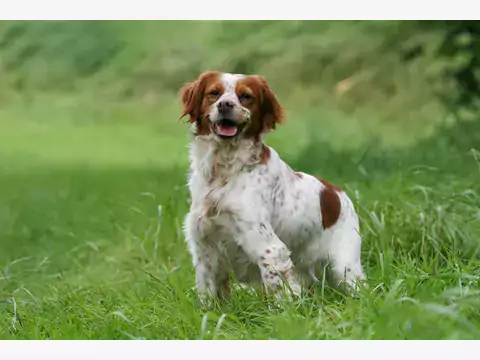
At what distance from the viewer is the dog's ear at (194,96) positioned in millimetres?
4254

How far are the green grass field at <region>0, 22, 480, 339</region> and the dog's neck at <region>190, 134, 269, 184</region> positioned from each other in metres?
0.57

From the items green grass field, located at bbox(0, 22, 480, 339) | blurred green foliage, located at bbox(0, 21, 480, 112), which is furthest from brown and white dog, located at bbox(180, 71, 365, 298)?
blurred green foliage, located at bbox(0, 21, 480, 112)

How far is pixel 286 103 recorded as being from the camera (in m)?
9.07

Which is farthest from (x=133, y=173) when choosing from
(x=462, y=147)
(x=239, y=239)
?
(x=239, y=239)

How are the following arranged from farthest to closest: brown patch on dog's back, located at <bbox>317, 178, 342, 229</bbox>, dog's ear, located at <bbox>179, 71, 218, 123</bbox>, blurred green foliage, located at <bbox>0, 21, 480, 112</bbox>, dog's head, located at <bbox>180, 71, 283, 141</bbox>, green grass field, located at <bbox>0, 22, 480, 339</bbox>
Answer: blurred green foliage, located at <bbox>0, 21, 480, 112</bbox> < brown patch on dog's back, located at <bbox>317, 178, 342, 229</bbox> < dog's ear, located at <bbox>179, 71, 218, 123</bbox> < dog's head, located at <bbox>180, 71, 283, 141</bbox> < green grass field, located at <bbox>0, 22, 480, 339</bbox>

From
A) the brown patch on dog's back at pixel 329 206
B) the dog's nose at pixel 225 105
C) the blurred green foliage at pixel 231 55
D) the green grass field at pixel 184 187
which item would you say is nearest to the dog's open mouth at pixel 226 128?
the dog's nose at pixel 225 105

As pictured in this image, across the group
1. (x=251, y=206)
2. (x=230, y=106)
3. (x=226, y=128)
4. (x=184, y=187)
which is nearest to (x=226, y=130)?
(x=226, y=128)

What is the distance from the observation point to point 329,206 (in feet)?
14.5

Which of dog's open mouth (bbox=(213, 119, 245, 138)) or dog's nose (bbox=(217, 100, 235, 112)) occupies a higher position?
dog's nose (bbox=(217, 100, 235, 112))

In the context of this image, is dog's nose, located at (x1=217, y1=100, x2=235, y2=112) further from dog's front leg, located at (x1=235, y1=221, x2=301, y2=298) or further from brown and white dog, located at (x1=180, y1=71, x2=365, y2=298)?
dog's front leg, located at (x1=235, y1=221, x2=301, y2=298)

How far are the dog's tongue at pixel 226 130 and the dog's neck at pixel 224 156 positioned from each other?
0.25ft

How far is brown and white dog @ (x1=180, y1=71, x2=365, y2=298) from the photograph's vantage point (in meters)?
4.15

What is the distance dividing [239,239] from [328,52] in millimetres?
4940

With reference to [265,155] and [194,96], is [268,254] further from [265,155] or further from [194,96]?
[194,96]
